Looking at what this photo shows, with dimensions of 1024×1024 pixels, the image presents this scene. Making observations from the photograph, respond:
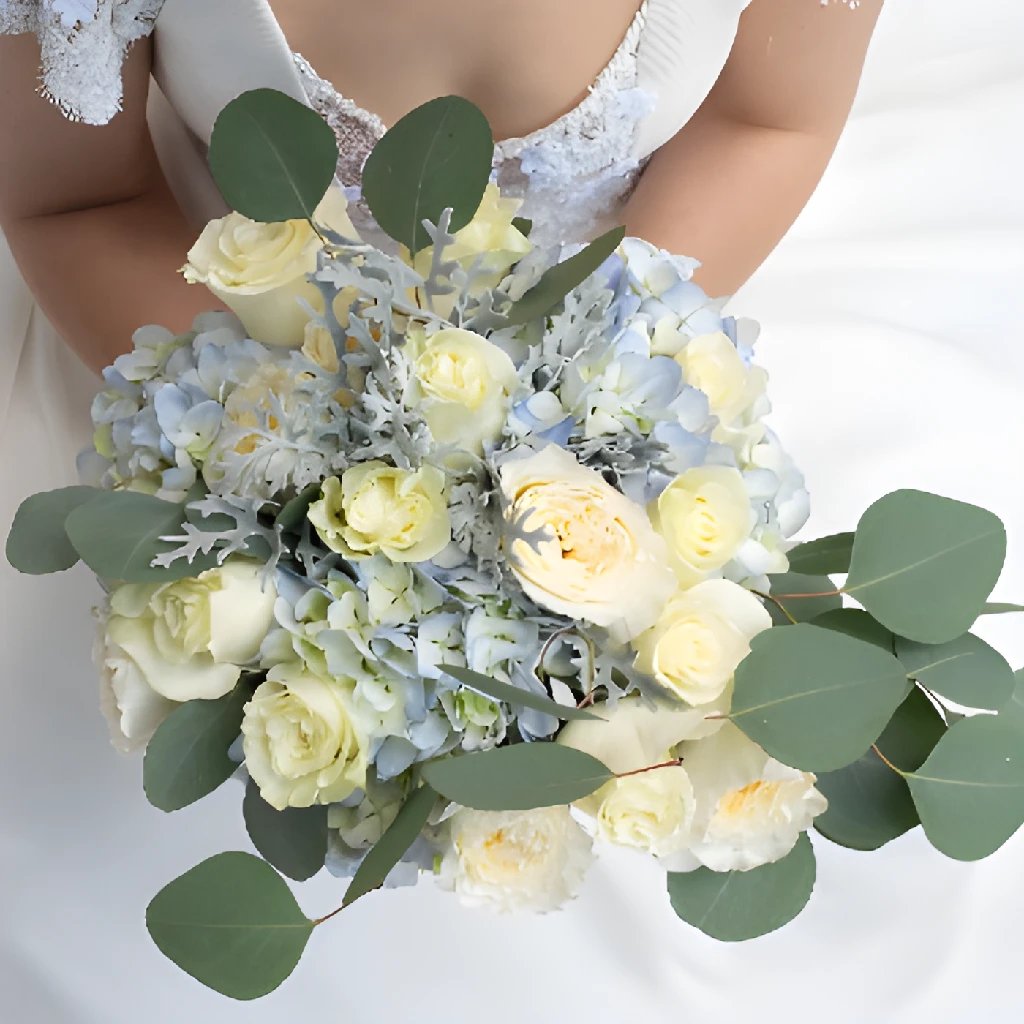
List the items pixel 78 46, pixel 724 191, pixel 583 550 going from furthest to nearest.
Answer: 1. pixel 724 191
2. pixel 78 46
3. pixel 583 550

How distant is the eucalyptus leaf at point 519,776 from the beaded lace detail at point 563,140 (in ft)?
1.65

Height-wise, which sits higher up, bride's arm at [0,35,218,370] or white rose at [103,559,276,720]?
bride's arm at [0,35,218,370]

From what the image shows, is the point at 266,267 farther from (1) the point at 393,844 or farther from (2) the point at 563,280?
(1) the point at 393,844

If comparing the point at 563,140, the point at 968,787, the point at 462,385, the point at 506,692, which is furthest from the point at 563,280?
the point at 563,140

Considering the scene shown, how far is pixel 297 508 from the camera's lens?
474mm

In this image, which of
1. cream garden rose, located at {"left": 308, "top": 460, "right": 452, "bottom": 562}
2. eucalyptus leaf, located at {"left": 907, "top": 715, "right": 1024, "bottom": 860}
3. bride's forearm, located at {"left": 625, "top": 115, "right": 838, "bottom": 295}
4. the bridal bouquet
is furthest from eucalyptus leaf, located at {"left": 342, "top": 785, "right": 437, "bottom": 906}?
bride's forearm, located at {"left": 625, "top": 115, "right": 838, "bottom": 295}

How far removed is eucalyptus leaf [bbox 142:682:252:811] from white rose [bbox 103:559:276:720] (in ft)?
0.05

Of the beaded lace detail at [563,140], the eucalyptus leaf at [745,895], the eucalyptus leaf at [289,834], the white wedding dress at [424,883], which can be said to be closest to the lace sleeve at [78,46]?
the white wedding dress at [424,883]

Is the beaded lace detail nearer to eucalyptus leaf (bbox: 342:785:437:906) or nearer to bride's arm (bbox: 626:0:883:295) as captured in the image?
bride's arm (bbox: 626:0:883:295)

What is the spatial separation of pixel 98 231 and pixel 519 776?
60 centimetres

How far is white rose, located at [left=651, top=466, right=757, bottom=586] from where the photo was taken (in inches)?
18.4

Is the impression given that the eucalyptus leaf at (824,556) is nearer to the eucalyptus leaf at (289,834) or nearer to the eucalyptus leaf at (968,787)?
the eucalyptus leaf at (968,787)

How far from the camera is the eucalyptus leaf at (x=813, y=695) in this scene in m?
0.45

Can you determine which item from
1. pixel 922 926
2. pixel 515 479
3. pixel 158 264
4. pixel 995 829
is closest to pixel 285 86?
pixel 158 264
